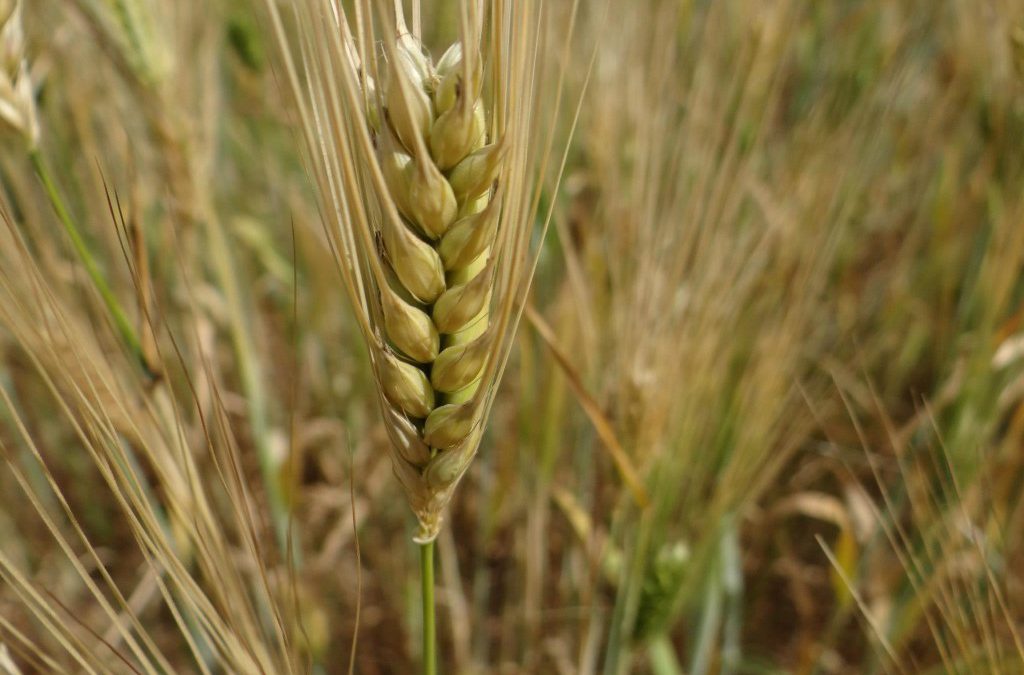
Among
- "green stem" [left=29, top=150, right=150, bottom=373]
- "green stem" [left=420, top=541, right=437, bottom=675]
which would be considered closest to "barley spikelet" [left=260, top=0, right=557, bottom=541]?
"green stem" [left=420, top=541, right=437, bottom=675]

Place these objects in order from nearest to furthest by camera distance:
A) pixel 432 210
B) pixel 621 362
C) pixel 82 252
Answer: pixel 432 210, pixel 82 252, pixel 621 362

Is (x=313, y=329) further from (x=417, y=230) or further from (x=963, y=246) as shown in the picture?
(x=963, y=246)

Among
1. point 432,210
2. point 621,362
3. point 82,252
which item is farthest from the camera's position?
point 621,362

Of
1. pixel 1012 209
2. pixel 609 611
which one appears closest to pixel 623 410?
pixel 609 611

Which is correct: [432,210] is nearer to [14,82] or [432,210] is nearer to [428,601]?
[428,601]

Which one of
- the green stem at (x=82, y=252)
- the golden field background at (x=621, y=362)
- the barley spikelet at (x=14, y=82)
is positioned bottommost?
the golden field background at (x=621, y=362)

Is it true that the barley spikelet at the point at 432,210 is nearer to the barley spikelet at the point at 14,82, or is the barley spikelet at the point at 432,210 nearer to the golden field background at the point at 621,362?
the golden field background at the point at 621,362

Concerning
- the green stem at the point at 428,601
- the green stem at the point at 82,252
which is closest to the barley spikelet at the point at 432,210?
the green stem at the point at 428,601

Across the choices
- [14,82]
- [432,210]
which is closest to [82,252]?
[14,82]
